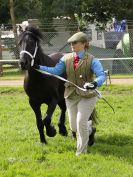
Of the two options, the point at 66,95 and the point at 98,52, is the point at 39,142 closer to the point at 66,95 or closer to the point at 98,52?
the point at 66,95

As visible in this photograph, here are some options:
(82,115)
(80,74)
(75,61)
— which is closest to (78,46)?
(75,61)

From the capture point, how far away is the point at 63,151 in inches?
296

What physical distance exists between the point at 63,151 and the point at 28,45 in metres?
1.85

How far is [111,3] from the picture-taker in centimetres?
2806

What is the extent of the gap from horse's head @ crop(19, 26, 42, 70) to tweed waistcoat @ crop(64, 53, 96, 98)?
66cm

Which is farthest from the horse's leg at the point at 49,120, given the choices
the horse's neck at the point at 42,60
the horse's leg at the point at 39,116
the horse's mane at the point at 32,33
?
the horse's mane at the point at 32,33

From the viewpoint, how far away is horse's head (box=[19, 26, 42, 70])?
7277 mm

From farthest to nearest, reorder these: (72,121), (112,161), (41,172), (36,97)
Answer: (36,97) → (72,121) → (112,161) → (41,172)

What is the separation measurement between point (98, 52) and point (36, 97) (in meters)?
18.2

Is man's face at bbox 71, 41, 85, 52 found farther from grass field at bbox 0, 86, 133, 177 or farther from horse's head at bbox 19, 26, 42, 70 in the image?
grass field at bbox 0, 86, 133, 177

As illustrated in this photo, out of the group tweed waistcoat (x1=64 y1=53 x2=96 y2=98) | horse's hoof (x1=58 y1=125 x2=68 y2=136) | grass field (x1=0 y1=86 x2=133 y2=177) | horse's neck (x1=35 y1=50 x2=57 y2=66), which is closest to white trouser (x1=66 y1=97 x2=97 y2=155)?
tweed waistcoat (x1=64 y1=53 x2=96 y2=98)

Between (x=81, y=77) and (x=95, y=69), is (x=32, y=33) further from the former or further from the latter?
(x=95, y=69)

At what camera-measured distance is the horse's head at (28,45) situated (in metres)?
7.28

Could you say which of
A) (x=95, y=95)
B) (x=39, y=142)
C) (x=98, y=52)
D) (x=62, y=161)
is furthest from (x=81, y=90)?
(x=98, y=52)
